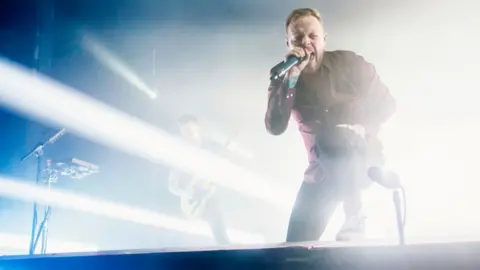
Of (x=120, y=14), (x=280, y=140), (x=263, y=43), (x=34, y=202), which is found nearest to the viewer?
(x=280, y=140)

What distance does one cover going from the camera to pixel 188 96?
261 cm

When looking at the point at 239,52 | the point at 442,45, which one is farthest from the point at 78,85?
Result: the point at 442,45

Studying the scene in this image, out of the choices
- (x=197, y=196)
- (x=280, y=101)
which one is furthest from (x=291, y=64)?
(x=197, y=196)

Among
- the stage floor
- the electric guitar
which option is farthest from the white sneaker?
the electric guitar

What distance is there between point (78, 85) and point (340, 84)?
180cm

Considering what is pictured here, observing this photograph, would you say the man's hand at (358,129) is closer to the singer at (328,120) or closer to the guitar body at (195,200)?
the singer at (328,120)

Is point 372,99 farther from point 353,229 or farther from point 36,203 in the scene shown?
point 36,203

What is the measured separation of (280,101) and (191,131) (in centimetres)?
92

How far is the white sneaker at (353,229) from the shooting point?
174 centimetres

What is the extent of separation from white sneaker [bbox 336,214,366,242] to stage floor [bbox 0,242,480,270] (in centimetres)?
41

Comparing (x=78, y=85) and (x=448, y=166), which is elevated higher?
(x=78, y=85)

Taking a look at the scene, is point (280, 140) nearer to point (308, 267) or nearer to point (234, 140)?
point (234, 140)

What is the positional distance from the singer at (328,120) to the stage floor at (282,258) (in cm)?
39

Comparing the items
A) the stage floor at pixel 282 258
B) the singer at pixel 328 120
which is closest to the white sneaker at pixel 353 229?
the singer at pixel 328 120
